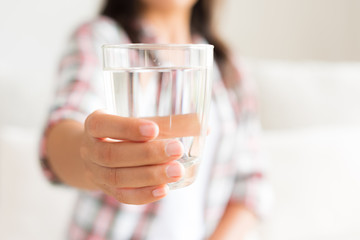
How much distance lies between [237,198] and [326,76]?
2.36 feet

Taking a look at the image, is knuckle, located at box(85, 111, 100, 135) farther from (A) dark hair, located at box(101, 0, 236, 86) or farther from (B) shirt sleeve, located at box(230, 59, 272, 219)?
(B) shirt sleeve, located at box(230, 59, 272, 219)

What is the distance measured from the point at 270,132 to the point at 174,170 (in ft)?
3.84

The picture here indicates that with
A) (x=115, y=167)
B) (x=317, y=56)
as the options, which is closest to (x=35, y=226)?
(x=115, y=167)

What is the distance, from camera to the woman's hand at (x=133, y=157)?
307mm

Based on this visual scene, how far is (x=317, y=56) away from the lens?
7.11 feet

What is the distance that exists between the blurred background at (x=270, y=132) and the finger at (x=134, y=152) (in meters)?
0.81

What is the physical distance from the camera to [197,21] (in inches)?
48.3

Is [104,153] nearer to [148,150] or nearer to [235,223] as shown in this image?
[148,150]

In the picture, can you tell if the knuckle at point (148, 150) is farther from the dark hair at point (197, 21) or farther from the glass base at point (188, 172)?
the dark hair at point (197, 21)

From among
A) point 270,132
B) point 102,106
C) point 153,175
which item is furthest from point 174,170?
point 270,132

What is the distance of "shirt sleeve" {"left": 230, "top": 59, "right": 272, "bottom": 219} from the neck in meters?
0.23

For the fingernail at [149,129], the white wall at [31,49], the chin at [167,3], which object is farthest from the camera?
the white wall at [31,49]

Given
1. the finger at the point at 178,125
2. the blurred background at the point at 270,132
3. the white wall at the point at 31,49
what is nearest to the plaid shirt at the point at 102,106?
the blurred background at the point at 270,132

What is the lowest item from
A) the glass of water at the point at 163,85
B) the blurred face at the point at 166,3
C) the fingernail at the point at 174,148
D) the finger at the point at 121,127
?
the fingernail at the point at 174,148
